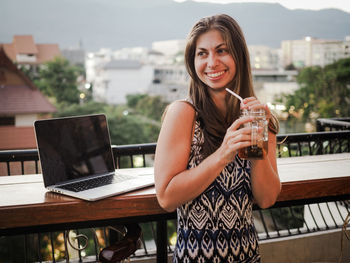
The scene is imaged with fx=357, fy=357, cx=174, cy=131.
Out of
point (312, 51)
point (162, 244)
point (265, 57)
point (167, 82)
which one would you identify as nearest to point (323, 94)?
point (312, 51)

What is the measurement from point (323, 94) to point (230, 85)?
2798cm

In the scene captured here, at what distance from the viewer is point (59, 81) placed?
31.4 meters

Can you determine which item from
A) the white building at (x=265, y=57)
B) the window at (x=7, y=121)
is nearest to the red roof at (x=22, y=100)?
the window at (x=7, y=121)

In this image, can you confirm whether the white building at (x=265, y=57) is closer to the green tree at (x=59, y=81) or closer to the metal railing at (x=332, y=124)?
the green tree at (x=59, y=81)

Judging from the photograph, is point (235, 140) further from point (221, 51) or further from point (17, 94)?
A: point (17, 94)

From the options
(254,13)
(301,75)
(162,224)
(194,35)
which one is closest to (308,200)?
(162,224)

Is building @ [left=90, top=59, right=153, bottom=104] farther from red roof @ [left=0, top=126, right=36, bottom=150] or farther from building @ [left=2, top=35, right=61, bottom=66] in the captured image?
red roof @ [left=0, top=126, right=36, bottom=150]

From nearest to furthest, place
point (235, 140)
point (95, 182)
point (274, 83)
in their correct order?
point (235, 140), point (95, 182), point (274, 83)

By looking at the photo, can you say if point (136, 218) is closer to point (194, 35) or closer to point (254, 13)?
point (194, 35)

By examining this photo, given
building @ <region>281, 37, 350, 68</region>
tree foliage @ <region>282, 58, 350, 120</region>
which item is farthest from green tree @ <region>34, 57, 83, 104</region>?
building @ <region>281, 37, 350, 68</region>

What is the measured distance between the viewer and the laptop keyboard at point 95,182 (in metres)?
1.39

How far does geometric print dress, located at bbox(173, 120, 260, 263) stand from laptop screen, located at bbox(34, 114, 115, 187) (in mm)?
569

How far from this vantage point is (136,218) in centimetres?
135

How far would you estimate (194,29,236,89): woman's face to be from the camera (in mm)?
1153
